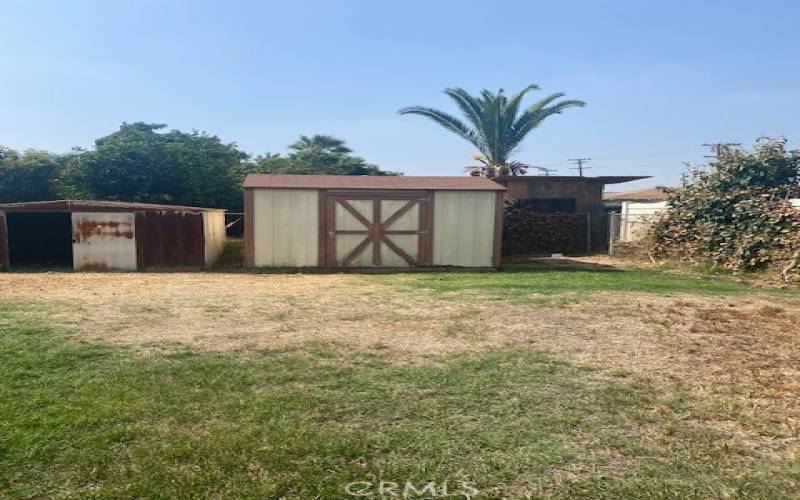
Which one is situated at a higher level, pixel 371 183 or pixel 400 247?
pixel 371 183

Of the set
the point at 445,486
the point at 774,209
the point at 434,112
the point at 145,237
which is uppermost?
the point at 434,112

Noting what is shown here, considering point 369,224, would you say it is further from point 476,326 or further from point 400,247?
point 476,326

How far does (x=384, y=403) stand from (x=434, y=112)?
19.5 m

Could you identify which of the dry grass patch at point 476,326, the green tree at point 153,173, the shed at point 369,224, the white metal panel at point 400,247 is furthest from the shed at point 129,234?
the green tree at point 153,173

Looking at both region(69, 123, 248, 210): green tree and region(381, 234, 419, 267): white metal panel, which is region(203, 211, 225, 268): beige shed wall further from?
region(69, 123, 248, 210): green tree

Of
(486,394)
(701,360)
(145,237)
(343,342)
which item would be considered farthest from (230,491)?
(145,237)

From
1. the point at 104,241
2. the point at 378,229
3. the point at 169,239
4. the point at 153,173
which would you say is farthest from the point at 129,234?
the point at 153,173

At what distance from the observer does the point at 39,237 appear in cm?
1592

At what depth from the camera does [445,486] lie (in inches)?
114

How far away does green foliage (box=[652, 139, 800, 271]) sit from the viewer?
12.6 metres

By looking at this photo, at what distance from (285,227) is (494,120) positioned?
11.3m

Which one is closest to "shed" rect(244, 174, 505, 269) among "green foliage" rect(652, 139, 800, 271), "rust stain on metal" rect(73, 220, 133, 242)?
"rust stain on metal" rect(73, 220, 133, 242)

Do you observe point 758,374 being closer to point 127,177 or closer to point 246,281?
point 246,281

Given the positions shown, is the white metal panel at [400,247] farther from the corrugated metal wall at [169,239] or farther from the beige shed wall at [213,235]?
the corrugated metal wall at [169,239]
